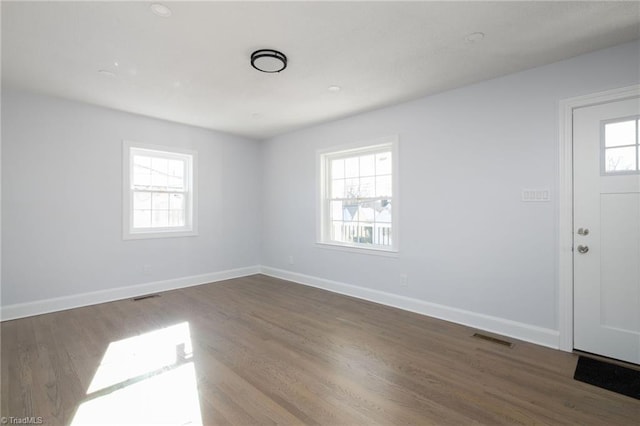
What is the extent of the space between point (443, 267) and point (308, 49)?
272 cm

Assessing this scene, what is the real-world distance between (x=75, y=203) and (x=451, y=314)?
15.9 feet

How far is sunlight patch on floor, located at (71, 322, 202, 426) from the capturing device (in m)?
1.82

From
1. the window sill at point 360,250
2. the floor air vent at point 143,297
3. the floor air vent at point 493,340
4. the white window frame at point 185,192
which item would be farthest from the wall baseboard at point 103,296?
the floor air vent at point 493,340

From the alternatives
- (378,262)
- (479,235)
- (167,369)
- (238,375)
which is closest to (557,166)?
(479,235)

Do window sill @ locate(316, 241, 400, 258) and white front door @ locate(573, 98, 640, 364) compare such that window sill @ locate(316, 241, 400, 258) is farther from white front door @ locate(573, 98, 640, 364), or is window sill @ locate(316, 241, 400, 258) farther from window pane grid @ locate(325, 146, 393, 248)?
white front door @ locate(573, 98, 640, 364)

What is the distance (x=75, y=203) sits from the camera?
3.88 m

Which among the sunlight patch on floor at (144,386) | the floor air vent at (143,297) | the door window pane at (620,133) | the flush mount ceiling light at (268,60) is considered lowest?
the sunlight patch on floor at (144,386)

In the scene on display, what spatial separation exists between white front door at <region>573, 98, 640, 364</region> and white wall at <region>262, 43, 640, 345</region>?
0.18m

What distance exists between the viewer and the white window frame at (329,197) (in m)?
3.92

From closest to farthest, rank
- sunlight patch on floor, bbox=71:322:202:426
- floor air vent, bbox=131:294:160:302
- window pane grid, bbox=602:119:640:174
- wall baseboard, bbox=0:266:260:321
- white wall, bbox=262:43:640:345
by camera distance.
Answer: sunlight patch on floor, bbox=71:322:202:426
window pane grid, bbox=602:119:640:174
white wall, bbox=262:43:640:345
wall baseboard, bbox=0:266:260:321
floor air vent, bbox=131:294:160:302

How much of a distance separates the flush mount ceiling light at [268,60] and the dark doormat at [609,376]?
348cm

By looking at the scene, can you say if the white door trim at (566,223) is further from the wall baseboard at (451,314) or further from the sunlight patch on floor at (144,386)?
the sunlight patch on floor at (144,386)

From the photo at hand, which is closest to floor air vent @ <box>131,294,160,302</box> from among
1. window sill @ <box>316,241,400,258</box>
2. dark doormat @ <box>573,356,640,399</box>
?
window sill @ <box>316,241,400,258</box>

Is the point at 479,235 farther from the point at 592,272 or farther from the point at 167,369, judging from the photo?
the point at 167,369
